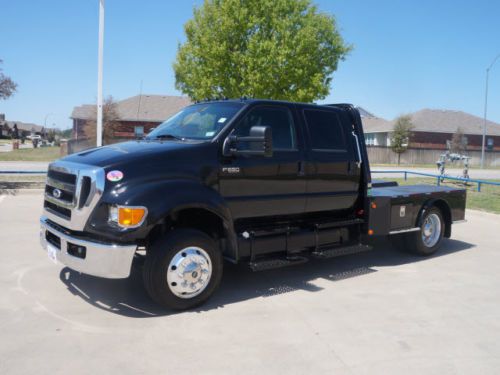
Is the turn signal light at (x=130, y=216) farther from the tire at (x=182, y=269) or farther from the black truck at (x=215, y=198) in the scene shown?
the tire at (x=182, y=269)

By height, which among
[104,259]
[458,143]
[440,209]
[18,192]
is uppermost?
[458,143]

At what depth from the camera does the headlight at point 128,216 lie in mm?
4391

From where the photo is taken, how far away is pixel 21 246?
7445mm

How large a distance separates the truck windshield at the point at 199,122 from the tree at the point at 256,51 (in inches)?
737

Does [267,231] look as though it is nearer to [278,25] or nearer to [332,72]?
[278,25]

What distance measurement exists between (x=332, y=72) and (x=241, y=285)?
76.0 feet

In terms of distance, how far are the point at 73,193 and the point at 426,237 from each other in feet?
18.3

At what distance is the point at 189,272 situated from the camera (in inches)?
189

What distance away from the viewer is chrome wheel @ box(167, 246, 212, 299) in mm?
4723

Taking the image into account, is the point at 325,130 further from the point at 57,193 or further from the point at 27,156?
the point at 27,156

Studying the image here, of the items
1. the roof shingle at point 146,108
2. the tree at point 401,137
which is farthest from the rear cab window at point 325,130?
the tree at point 401,137

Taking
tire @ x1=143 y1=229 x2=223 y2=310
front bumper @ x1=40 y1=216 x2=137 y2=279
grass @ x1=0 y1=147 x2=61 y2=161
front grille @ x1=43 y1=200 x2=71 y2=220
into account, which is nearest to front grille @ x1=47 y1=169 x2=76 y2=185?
front grille @ x1=43 y1=200 x2=71 y2=220

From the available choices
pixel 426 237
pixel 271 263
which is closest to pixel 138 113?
pixel 426 237

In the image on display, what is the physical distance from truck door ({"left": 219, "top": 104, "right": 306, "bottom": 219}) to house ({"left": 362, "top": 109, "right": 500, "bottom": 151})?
162 ft
